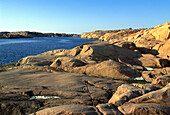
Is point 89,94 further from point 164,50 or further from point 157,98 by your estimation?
point 164,50

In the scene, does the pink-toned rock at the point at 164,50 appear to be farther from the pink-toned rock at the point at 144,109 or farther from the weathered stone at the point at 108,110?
the weathered stone at the point at 108,110

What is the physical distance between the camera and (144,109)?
6180 mm

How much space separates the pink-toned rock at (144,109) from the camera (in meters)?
6.10

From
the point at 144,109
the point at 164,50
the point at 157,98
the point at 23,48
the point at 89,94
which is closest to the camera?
the point at 144,109

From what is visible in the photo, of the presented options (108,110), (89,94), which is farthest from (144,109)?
(89,94)

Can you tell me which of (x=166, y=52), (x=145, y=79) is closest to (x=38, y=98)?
(x=145, y=79)

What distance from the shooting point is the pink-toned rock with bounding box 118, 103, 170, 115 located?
6098 mm

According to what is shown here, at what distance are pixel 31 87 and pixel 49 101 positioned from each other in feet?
8.37

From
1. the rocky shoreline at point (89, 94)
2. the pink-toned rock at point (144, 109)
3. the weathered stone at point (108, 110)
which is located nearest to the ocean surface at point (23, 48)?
the rocky shoreline at point (89, 94)

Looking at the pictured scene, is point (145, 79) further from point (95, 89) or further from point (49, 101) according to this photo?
point (49, 101)

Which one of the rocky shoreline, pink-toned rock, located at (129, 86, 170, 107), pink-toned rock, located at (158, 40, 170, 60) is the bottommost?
the rocky shoreline

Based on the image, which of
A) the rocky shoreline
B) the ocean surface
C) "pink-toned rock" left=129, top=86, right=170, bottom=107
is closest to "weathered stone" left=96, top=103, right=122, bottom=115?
the rocky shoreline

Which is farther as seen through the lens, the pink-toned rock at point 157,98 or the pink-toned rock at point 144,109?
the pink-toned rock at point 157,98

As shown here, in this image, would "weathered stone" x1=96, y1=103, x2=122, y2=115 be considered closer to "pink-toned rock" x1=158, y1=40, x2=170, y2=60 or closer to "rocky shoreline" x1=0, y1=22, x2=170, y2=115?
"rocky shoreline" x1=0, y1=22, x2=170, y2=115
